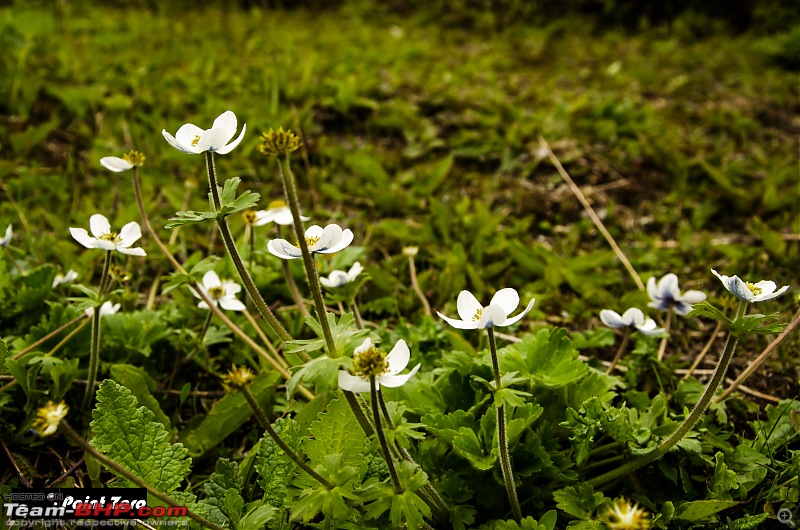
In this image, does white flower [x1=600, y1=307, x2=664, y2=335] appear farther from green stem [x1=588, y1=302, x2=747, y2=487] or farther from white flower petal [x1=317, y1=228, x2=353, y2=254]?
white flower petal [x1=317, y1=228, x2=353, y2=254]

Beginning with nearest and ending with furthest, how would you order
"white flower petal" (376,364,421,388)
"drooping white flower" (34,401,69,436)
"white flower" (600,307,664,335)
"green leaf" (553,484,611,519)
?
"drooping white flower" (34,401,69,436)
"white flower petal" (376,364,421,388)
"green leaf" (553,484,611,519)
"white flower" (600,307,664,335)

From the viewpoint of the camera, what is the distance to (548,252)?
2877 millimetres

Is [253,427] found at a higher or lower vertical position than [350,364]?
lower

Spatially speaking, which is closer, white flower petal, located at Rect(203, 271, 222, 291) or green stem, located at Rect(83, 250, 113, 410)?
green stem, located at Rect(83, 250, 113, 410)

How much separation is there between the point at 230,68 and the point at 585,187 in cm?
262

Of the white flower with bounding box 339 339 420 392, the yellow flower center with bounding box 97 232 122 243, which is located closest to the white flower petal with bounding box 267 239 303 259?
the white flower with bounding box 339 339 420 392

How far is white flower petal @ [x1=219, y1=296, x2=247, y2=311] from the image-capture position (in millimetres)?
2037

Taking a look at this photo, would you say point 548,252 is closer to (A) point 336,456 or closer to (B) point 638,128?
(B) point 638,128

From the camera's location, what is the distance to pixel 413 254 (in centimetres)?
255

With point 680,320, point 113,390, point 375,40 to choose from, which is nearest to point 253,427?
point 113,390

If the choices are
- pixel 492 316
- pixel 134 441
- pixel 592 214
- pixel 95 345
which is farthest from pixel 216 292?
pixel 592 214

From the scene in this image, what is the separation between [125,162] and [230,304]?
575 mm

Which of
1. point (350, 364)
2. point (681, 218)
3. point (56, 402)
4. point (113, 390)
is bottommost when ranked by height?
point (681, 218)
